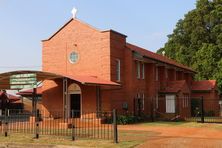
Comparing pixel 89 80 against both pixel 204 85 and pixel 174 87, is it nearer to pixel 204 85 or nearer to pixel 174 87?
pixel 174 87

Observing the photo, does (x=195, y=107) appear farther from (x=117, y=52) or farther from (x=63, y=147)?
(x=63, y=147)

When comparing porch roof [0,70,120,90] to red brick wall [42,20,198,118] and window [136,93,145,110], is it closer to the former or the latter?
red brick wall [42,20,198,118]

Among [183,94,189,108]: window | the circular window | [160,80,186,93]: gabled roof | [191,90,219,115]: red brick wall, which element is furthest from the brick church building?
[191,90,219,115]: red brick wall

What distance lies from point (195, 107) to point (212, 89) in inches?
135

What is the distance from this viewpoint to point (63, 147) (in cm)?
1556

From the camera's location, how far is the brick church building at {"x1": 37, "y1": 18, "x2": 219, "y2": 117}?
3048 centimetres

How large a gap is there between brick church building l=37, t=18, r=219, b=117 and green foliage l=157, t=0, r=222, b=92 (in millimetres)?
16192

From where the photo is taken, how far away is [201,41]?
55312 millimetres

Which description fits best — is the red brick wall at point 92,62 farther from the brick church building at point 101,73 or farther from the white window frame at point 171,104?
the white window frame at point 171,104

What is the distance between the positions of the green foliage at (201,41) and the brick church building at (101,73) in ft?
53.1

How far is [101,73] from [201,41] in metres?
28.6

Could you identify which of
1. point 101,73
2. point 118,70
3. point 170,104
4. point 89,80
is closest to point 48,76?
point 89,80

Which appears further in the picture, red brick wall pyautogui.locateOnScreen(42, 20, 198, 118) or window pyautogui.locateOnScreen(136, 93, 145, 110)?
window pyautogui.locateOnScreen(136, 93, 145, 110)

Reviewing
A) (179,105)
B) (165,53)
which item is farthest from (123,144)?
(165,53)
